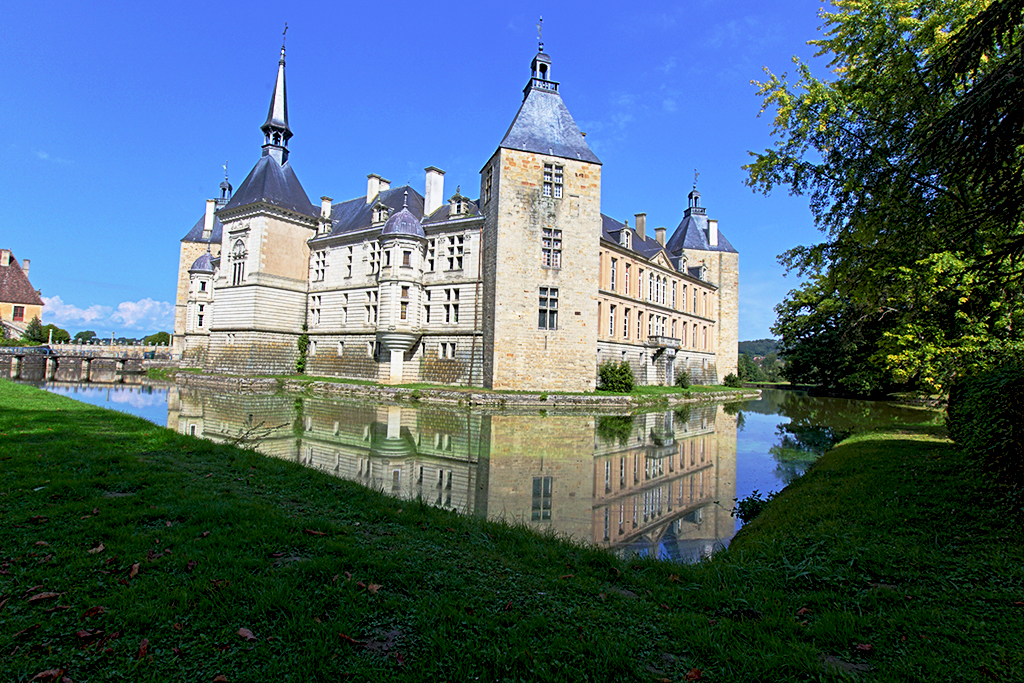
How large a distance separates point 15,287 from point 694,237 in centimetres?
7104

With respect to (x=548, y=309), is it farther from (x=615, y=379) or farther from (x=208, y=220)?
(x=208, y=220)

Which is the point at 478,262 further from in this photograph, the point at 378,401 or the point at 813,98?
the point at 813,98

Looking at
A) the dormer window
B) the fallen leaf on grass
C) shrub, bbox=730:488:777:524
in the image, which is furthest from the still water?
the dormer window

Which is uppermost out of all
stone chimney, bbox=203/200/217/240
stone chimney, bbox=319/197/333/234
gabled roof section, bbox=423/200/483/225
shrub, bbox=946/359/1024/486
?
stone chimney, bbox=203/200/217/240

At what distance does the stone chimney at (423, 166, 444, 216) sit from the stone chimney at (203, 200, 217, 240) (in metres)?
21.7

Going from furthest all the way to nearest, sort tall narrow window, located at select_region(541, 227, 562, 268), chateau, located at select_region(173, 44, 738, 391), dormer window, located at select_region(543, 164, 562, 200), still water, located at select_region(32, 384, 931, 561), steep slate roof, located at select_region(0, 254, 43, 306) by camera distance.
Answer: steep slate roof, located at select_region(0, 254, 43, 306) < dormer window, located at select_region(543, 164, 562, 200) < tall narrow window, located at select_region(541, 227, 562, 268) < chateau, located at select_region(173, 44, 738, 391) < still water, located at select_region(32, 384, 931, 561)

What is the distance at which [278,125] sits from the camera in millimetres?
32875

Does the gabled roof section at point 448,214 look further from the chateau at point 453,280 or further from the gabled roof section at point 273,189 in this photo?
the gabled roof section at point 273,189

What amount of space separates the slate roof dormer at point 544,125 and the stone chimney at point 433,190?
7404mm

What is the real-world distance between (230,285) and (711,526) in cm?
3164

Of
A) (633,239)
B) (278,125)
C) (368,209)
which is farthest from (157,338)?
(633,239)

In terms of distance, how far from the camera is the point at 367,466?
989 centimetres

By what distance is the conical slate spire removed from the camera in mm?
32750

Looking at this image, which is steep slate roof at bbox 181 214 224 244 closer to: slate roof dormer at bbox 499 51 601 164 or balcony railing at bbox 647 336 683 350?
slate roof dormer at bbox 499 51 601 164
